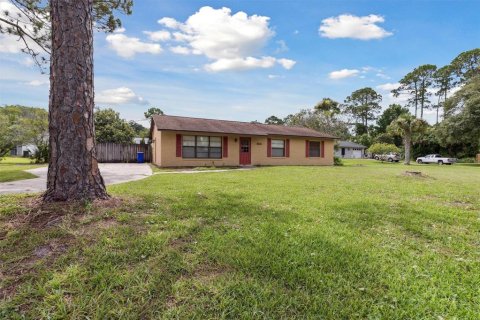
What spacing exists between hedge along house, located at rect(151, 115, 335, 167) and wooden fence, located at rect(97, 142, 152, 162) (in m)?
3.81

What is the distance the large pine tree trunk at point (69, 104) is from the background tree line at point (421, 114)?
95.1 ft

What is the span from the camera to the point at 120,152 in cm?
2122

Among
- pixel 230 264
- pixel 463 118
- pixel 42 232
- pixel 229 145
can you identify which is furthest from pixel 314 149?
pixel 42 232

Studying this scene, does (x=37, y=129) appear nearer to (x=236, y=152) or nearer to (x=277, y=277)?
(x=236, y=152)

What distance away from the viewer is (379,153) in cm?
3666

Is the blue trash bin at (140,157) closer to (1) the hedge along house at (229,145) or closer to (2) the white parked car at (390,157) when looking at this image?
(1) the hedge along house at (229,145)

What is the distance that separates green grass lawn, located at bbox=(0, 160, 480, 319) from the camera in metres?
2.08

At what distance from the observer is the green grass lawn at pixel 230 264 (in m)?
2.08

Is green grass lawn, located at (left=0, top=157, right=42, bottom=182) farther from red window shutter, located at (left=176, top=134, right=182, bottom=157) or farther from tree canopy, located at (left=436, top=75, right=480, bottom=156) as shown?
tree canopy, located at (left=436, top=75, right=480, bottom=156)

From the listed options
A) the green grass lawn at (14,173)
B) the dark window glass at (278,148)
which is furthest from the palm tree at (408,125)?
the green grass lawn at (14,173)

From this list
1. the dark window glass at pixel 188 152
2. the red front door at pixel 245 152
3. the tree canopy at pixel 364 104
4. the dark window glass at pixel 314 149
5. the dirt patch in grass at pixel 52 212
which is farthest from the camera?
the tree canopy at pixel 364 104

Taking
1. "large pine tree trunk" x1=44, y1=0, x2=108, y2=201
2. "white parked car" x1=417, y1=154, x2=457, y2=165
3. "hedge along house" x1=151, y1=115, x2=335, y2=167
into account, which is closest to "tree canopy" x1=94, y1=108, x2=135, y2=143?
"hedge along house" x1=151, y1=115, x2=335, y2=167

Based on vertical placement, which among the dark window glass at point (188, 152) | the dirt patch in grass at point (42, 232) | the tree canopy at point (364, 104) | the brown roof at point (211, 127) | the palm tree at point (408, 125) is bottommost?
the dirt patch in grass at point (42, 232)

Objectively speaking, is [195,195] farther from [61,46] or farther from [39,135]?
[39,135]
